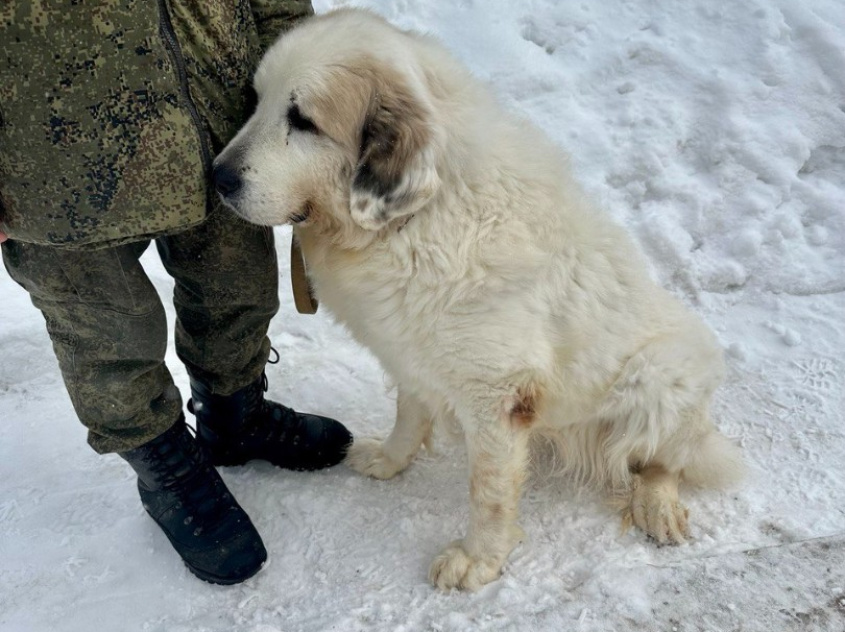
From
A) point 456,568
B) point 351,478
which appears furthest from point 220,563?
point 456,568

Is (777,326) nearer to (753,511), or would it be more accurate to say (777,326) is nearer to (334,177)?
(753,511)

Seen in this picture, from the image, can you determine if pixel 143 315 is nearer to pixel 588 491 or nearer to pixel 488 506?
pixel 488 506

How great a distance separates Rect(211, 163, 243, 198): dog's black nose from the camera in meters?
1.74

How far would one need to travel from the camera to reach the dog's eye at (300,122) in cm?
181

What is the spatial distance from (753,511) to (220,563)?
1.82 meters

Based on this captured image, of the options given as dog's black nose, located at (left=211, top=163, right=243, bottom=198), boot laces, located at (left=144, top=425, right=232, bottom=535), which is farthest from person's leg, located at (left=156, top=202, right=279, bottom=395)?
boot laces, located at (left=144, top=425, right=232, bottom=535)

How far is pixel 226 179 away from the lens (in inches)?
68.4

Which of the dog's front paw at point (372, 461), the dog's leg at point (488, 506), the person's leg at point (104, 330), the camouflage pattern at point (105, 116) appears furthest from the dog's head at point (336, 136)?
the dog's front paw at point (372, 461)

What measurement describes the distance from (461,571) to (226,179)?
1387 millimetres

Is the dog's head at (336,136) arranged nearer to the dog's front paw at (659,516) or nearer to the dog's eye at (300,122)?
the dog's eye at (300,122)

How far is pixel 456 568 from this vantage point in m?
2.12

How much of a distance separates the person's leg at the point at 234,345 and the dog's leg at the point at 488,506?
0.72 metres

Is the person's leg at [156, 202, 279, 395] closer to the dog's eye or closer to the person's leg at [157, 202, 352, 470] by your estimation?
the person's leg at [157, 202, 352, 470]

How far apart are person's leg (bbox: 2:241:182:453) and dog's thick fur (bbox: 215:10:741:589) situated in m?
0.41
